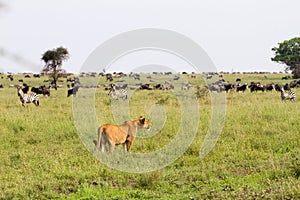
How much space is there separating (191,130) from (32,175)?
5977 mm

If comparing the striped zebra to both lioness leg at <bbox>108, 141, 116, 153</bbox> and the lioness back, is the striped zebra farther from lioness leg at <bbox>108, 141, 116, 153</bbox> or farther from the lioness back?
lioness leg at <bbox>108, 141, 116, 153</bbox>

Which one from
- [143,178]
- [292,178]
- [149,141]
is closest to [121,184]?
[143,178]

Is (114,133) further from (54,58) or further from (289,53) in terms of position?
(289,53)

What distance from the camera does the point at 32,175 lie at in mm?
9094

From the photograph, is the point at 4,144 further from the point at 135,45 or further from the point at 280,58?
the point at 280,58

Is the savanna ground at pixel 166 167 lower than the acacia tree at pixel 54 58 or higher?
lower

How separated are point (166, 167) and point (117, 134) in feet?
5.49

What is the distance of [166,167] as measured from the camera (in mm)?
9844

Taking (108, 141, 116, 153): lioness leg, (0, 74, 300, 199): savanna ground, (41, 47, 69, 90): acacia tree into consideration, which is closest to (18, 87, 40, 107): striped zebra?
(0, 74, 300, 199): savanna ground

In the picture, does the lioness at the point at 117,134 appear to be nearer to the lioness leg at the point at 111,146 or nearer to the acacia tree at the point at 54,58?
the lioness leg at the point at 111,146

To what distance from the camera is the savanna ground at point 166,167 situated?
298 inches

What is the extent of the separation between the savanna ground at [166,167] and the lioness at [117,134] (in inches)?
14.3

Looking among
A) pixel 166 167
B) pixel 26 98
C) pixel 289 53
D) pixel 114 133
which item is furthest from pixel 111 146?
Answer: pixel 289 53

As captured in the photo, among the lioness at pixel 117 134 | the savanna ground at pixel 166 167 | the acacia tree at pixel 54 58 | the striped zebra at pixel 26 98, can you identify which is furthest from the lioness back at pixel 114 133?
the acacia tree at pixel 54 58
